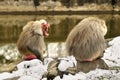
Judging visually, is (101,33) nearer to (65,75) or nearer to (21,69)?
(65,75)

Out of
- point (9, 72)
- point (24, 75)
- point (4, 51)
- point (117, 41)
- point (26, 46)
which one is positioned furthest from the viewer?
point (4, 51)

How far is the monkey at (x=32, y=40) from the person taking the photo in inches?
212

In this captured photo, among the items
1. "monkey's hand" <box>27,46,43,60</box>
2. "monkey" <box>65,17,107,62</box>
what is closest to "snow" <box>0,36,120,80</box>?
"monkey" <box>65,17,107,62</box>

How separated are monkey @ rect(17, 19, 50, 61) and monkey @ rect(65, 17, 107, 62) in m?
1.35

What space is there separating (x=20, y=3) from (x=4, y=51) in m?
22.2

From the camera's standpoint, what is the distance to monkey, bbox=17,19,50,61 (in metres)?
5.39

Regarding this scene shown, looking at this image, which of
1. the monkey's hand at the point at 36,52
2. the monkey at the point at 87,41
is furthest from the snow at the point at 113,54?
the monkey's hand at the point at 36,52

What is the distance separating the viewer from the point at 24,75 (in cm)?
446

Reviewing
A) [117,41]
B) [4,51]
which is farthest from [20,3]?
[117,41]

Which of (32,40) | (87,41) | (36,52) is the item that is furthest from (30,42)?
(87,41)

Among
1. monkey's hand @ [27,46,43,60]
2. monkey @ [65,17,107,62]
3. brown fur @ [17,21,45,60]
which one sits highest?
monkey @ [65,17,107,62]

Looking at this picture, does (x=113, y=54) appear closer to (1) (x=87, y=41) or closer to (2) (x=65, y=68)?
(2) (x=65, y=68)

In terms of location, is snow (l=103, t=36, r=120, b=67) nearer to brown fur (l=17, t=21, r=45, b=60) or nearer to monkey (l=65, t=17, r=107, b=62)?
monkey (l=65, t=17, r=107, b=62)

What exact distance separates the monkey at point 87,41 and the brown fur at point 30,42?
54.5 inches
